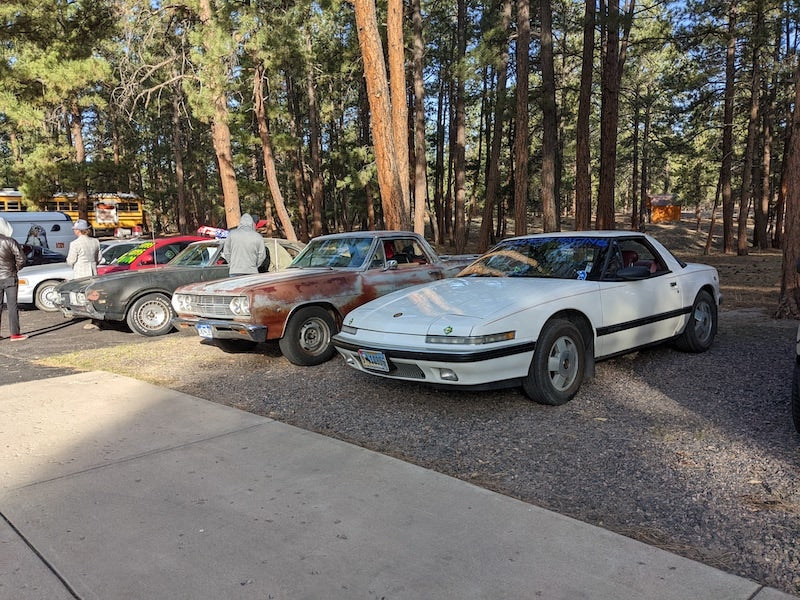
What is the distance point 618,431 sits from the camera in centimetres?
442

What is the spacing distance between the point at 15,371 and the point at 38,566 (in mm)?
5262

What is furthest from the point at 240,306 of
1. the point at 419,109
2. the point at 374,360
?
the point at 419,109

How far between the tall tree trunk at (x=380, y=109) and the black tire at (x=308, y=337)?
5.36m

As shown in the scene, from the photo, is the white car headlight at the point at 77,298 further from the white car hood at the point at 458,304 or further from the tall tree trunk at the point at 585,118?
the tall tree trunk at the point at 585,118

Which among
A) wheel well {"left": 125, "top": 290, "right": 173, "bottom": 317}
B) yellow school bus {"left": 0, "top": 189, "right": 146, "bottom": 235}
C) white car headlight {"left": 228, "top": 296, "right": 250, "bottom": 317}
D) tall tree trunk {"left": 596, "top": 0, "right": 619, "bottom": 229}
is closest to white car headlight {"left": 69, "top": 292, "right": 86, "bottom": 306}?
wheel well {"left": 125, "top": 290, "right": 173, "bottom": 317}

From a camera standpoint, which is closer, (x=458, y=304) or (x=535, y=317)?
(x=535, y=317)

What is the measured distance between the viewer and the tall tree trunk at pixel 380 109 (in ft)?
37.4

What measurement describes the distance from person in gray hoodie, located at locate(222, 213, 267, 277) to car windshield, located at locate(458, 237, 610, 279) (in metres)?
3.48

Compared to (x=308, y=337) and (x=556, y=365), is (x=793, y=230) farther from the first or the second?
(x=308, y=337)

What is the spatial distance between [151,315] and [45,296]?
476 cm

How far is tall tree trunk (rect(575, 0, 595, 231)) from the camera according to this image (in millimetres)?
16953

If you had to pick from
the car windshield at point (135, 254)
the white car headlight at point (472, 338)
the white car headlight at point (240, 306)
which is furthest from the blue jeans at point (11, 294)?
the white car headlight at point (472, 338)

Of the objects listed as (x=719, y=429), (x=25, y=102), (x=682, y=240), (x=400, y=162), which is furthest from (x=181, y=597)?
(x=682, y=240)

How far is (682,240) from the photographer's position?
3597cm
